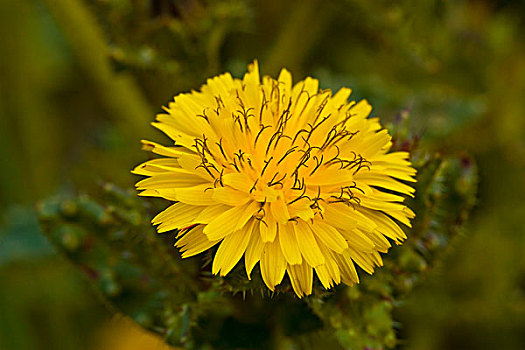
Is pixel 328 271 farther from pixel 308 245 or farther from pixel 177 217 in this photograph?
pixel 177 217

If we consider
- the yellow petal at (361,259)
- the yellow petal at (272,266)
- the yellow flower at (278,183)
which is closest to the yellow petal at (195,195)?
the yellow flower at (278,183)

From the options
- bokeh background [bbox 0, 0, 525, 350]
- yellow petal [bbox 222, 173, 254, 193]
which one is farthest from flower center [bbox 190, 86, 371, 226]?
bokeh background [bbox 0, 0, 525, 350]

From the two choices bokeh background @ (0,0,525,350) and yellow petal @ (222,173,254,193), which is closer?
yellow petal @ (222,173,254,193)

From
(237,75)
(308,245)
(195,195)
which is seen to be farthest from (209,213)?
(237,75)

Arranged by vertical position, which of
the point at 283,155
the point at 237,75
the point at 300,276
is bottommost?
the point at 300,276

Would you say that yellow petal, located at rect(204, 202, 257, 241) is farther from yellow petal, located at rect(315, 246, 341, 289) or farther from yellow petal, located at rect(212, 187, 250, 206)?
yellow petal, located at rect(315, 246, 341, 289)

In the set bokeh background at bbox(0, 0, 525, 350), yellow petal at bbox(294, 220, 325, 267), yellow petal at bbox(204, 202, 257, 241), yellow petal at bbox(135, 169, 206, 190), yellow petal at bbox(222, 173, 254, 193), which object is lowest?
yellow petal at bbox(294, 220, 325, 267)

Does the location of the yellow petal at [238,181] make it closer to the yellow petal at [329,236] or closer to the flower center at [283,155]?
the flower center at [283,155]
